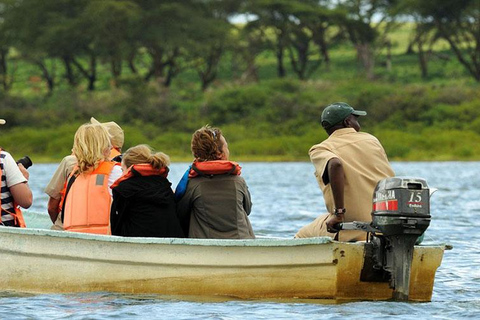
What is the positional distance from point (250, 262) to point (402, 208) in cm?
118

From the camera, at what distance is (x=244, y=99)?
39.9 m

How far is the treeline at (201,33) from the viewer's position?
45.1 meters

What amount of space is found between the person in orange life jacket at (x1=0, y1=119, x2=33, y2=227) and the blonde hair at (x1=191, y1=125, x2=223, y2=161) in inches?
51.2

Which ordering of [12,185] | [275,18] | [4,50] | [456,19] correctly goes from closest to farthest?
1. [12,185]
2. [456,19]
3. [275,18]
4. [4,50]

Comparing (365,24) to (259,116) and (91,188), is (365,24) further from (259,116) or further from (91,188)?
(91,188)

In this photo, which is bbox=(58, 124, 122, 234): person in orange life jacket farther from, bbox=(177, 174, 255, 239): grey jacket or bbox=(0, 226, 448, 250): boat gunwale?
bbox=(177, 174, 255, 239): grey jacket

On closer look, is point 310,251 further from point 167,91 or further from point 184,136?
point 167,91

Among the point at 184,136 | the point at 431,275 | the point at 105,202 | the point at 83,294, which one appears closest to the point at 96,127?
the point at 105,202

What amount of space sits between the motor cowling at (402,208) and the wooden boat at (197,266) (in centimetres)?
31

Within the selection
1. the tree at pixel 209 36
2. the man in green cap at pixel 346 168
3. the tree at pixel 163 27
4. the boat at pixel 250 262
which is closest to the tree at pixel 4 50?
the tree at pixel 163 27

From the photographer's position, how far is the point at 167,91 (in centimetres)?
4212

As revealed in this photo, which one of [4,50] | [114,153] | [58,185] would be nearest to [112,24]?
[4,50]

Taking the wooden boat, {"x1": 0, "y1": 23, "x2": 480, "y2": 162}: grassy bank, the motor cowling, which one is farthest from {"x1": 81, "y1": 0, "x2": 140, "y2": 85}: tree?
the motor cowling

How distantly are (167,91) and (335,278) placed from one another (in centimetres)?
3430
